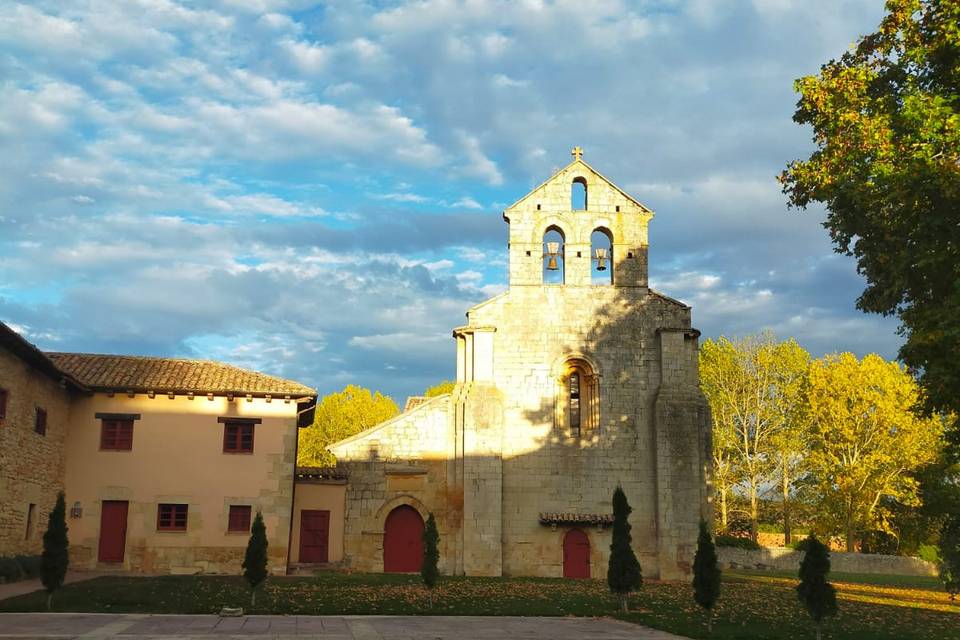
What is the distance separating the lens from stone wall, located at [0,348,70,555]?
2375cm

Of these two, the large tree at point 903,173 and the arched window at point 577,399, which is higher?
the large tree at point 903,173

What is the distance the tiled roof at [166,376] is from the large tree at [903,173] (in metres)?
19.0

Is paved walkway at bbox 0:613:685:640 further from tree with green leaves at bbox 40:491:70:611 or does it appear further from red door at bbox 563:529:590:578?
red door at bbox 563:529:590:578

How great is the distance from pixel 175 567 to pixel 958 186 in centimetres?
2607

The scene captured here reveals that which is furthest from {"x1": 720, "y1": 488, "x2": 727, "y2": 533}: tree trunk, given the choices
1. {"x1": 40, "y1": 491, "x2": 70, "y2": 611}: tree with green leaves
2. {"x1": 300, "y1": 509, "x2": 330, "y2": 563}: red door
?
{"x1": 40, "y1": 491, "x2": 70, "y2": 611}: tree with green leaves

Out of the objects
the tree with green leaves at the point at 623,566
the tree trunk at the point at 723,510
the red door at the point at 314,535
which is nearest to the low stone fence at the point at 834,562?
the tree trunk at the point at 723,510

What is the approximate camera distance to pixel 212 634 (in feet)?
48.0

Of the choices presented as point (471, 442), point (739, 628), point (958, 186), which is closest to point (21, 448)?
point (471, 442)

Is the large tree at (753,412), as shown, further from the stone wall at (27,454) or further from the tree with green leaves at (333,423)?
the stone wall at (27,454)

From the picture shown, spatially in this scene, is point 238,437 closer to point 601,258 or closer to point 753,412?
point 601,258

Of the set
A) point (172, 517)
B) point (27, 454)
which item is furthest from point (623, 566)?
point (27, 454)

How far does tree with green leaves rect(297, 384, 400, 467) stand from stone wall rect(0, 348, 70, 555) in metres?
38.8

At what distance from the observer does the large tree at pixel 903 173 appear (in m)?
17.1

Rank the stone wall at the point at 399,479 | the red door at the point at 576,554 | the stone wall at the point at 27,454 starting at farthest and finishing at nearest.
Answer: the red door at the point at 576,554 < the stone wall at the point at 399,479 < the stone wall at the point at 27,454
